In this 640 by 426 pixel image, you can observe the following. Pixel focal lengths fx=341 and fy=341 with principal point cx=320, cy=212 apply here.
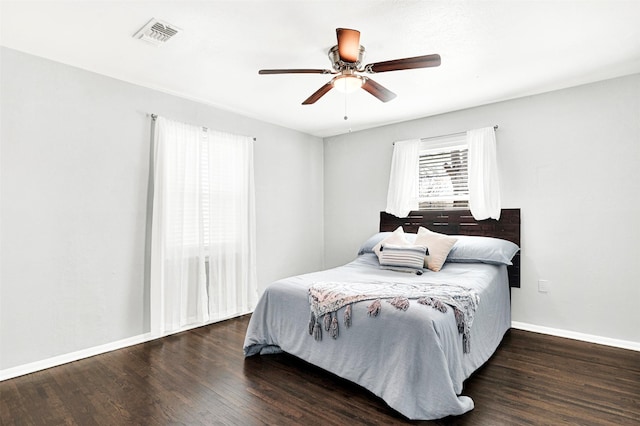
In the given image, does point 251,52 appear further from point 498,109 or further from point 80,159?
point 498,109

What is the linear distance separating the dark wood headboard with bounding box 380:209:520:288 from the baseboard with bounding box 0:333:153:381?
319 cm

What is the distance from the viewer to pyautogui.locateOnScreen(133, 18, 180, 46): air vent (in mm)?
2322

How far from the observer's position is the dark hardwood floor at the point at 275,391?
207 centimetres

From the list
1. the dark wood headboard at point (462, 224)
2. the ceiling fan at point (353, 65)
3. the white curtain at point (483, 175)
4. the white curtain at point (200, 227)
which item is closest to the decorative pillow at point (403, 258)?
the dark wood headboard at point (462, 224)

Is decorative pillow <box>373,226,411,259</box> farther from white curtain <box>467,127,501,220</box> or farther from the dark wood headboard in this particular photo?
white curtain <box>467,127,501,220</box>

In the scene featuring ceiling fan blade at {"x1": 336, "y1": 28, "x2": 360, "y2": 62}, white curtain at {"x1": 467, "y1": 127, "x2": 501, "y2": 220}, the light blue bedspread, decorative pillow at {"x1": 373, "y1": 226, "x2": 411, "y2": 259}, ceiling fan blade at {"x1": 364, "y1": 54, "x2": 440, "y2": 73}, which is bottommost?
the light blue bedspread

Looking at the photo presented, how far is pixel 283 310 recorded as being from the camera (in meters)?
2.83

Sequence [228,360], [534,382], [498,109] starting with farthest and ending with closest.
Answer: [498,109] → [228,360] → [534,382]

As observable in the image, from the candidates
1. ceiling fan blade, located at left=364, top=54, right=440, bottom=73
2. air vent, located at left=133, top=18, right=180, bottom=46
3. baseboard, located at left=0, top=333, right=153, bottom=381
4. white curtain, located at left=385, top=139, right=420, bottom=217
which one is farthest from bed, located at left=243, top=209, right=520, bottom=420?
air vent, located at left=133, top=18, right=180, bottom=46

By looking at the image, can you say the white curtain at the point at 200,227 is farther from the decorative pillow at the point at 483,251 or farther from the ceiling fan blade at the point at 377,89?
the decorative pillow at the point at 483,251

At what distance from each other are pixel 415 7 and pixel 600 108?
239 cm

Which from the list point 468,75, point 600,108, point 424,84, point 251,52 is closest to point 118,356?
point 251,52

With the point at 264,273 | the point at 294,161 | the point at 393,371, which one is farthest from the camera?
the point at 294,161

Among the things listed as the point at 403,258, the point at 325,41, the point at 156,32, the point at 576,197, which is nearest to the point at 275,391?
the point at 403,258
